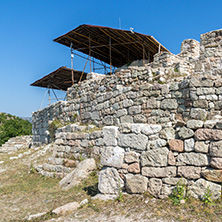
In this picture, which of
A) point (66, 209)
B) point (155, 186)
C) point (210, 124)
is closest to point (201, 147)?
point (210, 124)

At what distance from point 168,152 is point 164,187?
63 cm

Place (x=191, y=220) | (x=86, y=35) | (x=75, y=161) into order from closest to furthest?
(x=191, y=220) < (x=75, y=161) < (x=86, y=35)

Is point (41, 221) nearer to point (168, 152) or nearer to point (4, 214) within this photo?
point (4, 214)

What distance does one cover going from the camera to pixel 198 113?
4.79m

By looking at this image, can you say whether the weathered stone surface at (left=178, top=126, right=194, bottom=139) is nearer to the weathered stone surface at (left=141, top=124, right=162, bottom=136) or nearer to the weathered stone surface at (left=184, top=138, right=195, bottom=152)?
the weathered stone surface at (left=184, top=138, right=195, bottom=152)

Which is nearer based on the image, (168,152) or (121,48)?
(168,152)

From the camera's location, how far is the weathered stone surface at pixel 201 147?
3623mm

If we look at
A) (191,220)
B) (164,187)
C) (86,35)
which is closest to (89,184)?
(164,187)

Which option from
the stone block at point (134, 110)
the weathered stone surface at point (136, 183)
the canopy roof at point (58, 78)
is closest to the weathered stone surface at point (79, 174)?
the stone block at point (134, 110)

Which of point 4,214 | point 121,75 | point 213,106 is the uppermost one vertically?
point 121,75

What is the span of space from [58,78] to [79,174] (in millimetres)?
13497

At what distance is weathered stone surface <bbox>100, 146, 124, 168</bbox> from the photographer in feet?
14.5

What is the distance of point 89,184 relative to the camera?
5797mm

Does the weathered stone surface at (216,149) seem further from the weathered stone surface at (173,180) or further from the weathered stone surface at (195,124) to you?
the weathered stone surface at (173,180)
